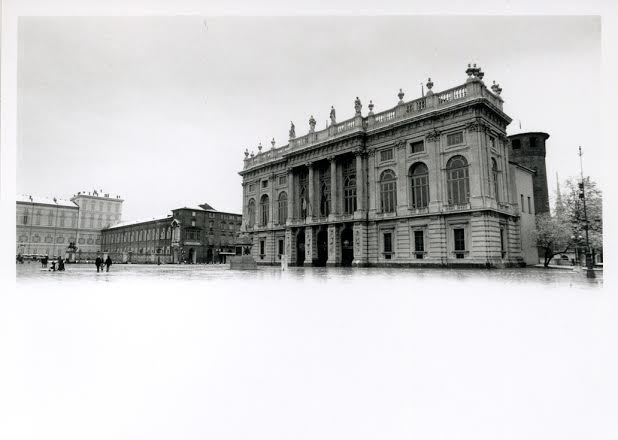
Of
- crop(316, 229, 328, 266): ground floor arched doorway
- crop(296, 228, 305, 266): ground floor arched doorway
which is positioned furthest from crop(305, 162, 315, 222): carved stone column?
crop(296, 228, 305, 266): ground floor arched doorway

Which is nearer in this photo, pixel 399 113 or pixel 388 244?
pixel 399 113

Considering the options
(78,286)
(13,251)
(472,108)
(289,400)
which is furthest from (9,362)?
(472,108)

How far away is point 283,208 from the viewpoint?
24766 millimetres

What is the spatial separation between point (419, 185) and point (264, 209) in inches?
486

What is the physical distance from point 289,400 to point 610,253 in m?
6.09

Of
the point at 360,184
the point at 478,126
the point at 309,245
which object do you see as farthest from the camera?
the point at 309,245

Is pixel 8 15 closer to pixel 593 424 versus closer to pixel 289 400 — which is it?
pixel 289 400

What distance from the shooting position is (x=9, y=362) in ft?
18.3

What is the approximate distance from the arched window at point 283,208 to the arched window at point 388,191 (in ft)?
25.9

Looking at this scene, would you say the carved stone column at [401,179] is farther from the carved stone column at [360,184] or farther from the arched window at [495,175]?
the arched window at [495,175]

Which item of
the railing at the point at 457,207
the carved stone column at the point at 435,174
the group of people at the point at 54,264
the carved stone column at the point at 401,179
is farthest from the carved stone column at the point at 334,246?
the group of people at the point at 54,264

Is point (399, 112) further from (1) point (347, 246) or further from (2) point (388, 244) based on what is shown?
(1) point (347, 246)

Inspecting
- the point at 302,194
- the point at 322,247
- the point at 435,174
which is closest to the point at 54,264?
the point at 322,247

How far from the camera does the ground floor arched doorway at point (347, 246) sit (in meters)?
20.0
